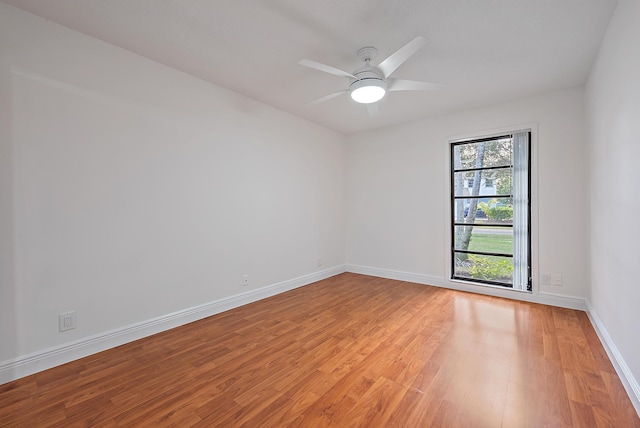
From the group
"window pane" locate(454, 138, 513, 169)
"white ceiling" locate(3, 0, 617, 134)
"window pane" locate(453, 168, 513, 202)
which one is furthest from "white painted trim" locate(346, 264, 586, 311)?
"white ceiling" locate(3, 0, 617, 134)

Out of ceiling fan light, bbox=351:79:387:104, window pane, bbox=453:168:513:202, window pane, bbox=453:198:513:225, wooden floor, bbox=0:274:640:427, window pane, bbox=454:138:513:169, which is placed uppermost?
ceiling fan light, bbox=351:79:387:104

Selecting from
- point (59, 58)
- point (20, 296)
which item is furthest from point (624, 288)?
point (59, 58)

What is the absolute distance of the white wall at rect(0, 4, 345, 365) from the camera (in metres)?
2.01

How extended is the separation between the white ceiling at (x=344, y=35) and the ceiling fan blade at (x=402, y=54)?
0.24 metres

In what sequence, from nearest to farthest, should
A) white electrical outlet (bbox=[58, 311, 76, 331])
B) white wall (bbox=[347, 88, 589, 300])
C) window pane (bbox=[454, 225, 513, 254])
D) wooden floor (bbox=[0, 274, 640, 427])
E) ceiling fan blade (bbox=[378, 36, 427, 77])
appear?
wooden floor (bbox=[0, 274, 640, 427]), ceiling fan blade (bbox=[378, 36, 427, 77]), white electrical outlet (bbox=[58, 311, 76, 331]), white wall (bbox=[347, 88, 589, 300]), window pane (bbox=[454, 225, 513, 254])

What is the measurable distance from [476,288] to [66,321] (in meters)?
4.52

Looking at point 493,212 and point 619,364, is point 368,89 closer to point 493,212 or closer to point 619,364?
point 493,212

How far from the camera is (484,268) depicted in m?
4.04

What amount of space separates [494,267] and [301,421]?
3.52 m

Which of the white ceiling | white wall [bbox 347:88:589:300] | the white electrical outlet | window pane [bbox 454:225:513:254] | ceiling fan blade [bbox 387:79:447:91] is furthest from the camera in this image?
window pane [bbox 454:225:513:254]

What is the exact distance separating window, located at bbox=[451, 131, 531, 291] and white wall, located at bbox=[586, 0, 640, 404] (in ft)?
2.80

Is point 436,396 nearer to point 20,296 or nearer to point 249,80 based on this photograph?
point 20,296

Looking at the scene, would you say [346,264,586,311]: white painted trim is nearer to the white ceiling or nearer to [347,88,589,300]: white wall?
[347,88,589,300]: white wall

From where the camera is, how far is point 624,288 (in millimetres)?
1885
